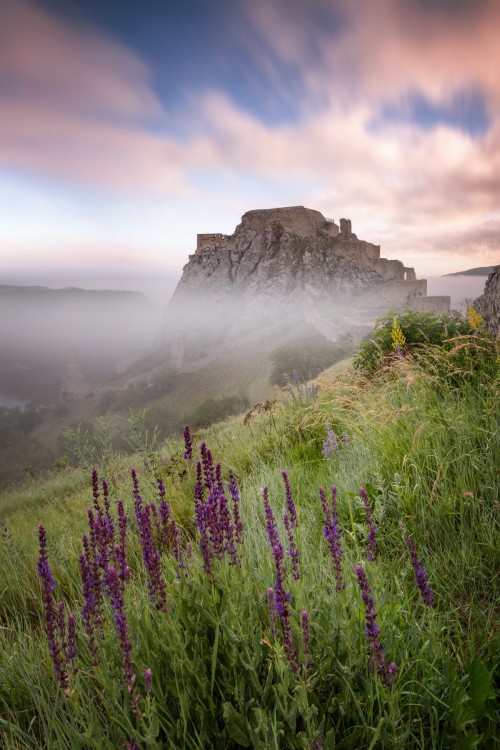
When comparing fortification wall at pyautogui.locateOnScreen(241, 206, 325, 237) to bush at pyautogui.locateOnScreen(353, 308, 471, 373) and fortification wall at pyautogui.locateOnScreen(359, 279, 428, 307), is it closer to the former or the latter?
fortification wall at pyautogui.locateOnScreen(359, 279, 428, 307)

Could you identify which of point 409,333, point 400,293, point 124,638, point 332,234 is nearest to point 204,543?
point 124,638

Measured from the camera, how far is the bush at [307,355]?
3900 cm

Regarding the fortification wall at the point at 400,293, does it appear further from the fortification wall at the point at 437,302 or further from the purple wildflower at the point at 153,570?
the purple wildflower at the point at 153,570

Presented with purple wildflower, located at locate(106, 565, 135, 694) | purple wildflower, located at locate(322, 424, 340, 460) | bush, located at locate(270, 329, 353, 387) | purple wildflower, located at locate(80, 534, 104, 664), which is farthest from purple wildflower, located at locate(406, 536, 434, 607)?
bush, located at locate(270, 329, 353, 387)

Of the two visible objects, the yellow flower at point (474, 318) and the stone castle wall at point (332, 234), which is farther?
the stone castle wall at point (332, 234)

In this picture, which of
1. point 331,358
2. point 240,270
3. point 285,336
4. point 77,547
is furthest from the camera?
point 240,270

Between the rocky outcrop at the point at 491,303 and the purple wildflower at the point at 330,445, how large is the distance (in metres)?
3.91

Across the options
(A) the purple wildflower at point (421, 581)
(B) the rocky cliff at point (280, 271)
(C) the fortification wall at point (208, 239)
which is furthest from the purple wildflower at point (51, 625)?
(C) the fortification wall at point (208, 239)

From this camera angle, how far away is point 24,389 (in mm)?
140750

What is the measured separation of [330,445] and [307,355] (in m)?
39.8

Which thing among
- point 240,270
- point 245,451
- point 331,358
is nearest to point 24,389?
point 240,270

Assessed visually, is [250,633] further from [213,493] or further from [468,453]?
[468,453]

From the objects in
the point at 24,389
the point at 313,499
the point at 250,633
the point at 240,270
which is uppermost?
the point at 240,270

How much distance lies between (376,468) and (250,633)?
2244 millimetres
